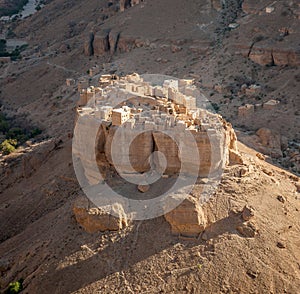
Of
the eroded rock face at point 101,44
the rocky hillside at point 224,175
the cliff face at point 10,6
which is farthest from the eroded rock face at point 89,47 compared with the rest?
the cliff face at point 10,6

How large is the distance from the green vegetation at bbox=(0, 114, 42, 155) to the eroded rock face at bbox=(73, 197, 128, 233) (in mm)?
19866

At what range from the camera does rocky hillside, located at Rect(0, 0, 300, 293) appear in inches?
719

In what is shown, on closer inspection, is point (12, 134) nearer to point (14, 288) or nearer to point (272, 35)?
point (272, 35)

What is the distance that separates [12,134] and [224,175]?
27099 mm

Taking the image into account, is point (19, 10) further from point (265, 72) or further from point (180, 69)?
point (265, 72)

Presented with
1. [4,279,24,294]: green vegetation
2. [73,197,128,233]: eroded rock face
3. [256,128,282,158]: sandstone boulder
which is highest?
[73,197,128,233]: eroded rock face

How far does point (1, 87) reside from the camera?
58969 mm

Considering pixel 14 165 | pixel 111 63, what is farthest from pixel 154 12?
pixel 14 165

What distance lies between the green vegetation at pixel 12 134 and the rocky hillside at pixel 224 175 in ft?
3.27

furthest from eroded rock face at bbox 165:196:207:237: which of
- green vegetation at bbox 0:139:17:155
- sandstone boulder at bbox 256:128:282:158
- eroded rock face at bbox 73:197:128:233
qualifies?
green vegetation at bbox 0:139:17:155

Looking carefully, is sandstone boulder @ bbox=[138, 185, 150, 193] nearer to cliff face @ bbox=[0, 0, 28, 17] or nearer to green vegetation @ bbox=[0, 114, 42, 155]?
green vegetation @ bbox=[0, 114, 42, 155]

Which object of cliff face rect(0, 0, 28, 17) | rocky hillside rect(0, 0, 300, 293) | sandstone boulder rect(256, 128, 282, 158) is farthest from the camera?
cliff face rect(0, 0, 28, 17)

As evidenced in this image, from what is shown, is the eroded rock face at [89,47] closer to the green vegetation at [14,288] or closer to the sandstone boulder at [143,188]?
the sandstone boulder at [143,188]

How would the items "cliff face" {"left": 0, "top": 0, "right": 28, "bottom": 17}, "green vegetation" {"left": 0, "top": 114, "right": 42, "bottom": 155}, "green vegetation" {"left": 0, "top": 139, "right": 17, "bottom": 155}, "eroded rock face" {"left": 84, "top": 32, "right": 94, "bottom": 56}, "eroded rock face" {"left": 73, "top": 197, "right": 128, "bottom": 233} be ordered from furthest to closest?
"cliff face" {"left": 0, "top": 0, "right": 28, "bottom": 17} → "eroded rock face" {"left": 84, "top": 32, "right": 94, "bottom": 56} → "green vegetation" {"left": 0, "top": 114, "right": 42, "bottom": 155} → "green vegetation" {"left": 0, "top": 139, "right": 17, "bottom": 155} → "eroded rock face" {"left": 73, "top": 197, "right": 128, "bottom": 233}
